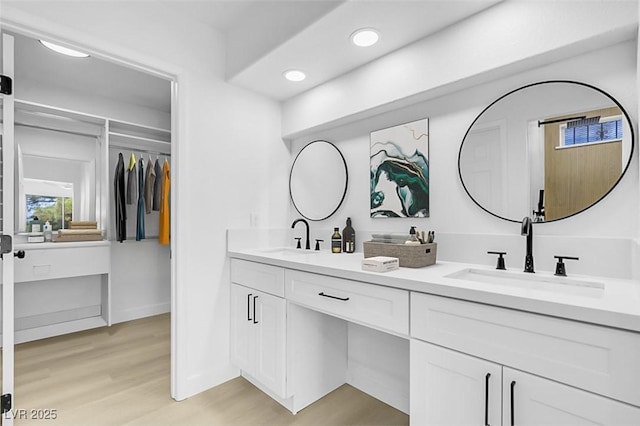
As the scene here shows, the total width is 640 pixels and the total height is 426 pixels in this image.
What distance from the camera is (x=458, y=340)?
3.77 ft

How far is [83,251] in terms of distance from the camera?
3195 mm

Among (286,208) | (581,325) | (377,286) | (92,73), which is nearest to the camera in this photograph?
(581,325)

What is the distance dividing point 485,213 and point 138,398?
235 cm

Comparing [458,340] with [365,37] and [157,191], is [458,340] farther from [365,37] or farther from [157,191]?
[157,191]

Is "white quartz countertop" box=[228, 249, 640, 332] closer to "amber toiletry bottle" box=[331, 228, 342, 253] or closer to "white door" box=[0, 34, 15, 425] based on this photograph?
"amber toiletry bottle" box=[331, 228, 342, 253]

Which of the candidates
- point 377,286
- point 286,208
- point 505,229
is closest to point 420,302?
point 377,286

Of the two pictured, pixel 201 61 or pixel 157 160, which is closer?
pixel 201 61

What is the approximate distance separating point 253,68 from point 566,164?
1.83m

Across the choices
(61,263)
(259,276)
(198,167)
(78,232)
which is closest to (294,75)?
(198,167)

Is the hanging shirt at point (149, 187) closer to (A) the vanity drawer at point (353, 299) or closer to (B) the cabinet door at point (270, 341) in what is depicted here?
(B) the cabinet door at point (270, 341)

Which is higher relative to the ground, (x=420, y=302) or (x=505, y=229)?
(x=505, y=229)

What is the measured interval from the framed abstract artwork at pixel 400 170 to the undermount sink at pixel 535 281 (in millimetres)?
492

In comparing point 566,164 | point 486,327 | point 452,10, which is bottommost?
point 486,327

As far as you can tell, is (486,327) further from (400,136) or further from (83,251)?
(83,251)
